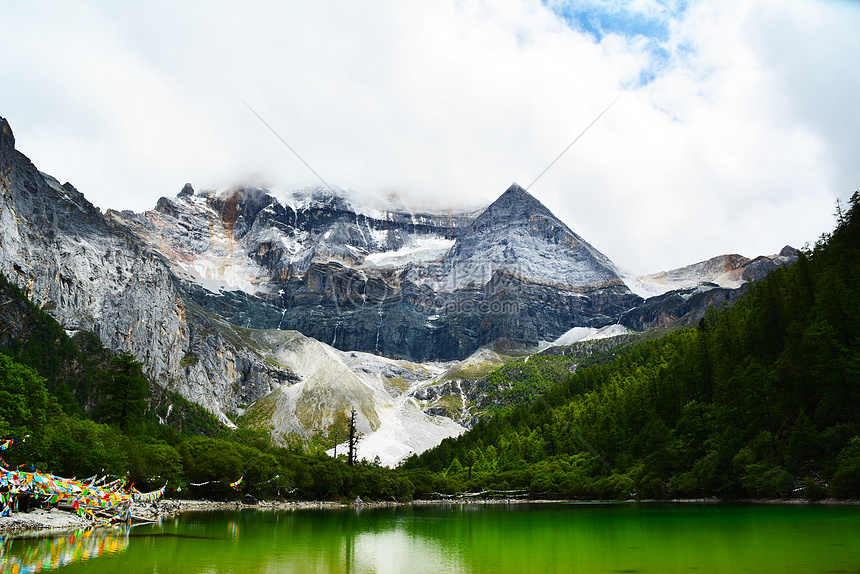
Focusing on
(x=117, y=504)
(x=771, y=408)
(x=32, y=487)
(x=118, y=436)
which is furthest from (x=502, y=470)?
(x=32, y=487)

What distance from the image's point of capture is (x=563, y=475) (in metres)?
103

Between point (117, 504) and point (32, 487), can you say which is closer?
point (32, 487)

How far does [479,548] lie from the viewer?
32406 millimetres

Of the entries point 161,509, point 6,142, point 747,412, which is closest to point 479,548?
point 161,509

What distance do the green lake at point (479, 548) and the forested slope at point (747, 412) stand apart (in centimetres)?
1252

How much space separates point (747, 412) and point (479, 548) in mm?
45829

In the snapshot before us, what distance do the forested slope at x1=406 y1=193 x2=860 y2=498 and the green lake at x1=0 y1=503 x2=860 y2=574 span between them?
41.1 ft

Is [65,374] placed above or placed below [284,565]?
above

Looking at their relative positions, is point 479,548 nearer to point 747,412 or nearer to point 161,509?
point 161,509

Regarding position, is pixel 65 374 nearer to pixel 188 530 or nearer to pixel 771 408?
pixel 188 530

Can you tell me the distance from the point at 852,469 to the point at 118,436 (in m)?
68.1

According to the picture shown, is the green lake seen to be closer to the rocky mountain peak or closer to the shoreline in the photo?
the shoreline

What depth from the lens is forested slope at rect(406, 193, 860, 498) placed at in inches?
2146

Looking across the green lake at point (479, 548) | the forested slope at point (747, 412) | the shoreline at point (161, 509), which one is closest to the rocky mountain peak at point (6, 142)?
the shoreline at point (161, 509)
